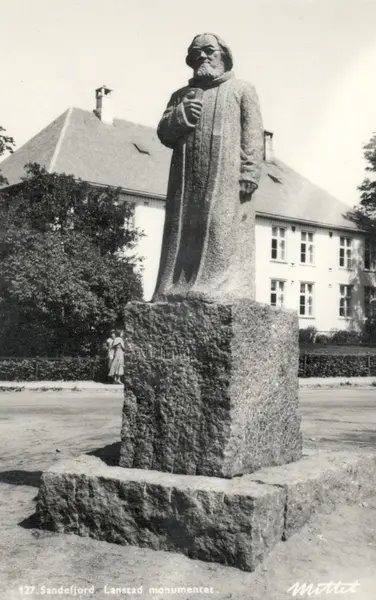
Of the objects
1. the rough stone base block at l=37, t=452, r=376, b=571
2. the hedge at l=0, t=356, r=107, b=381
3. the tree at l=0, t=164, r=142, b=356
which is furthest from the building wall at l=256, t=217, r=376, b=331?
the rough stone base block at l=37, t=452, r=376, b=571

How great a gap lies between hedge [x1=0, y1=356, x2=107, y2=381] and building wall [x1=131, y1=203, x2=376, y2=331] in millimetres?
18460

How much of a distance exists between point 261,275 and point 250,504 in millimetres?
36917

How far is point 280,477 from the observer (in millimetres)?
4520

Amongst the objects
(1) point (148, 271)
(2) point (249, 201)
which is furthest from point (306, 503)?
(1) point (148, 271)

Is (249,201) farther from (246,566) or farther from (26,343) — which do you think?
(26,343)

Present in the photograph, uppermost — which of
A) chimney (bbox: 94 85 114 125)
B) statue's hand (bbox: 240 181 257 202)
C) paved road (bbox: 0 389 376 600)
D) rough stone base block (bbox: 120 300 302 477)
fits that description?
chimney (bbox: 94 85 114 125)

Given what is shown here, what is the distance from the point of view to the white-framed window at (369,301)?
43797mm

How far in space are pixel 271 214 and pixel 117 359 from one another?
70.8ft

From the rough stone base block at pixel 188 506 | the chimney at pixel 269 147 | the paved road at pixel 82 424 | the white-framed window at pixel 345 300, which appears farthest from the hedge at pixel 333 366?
the chimney at pixel 269 147

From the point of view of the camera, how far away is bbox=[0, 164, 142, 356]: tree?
21.2m

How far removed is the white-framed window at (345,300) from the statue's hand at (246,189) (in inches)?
1567

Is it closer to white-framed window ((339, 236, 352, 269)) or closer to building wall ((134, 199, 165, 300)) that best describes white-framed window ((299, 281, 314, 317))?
white-framed window ((339, 236, 352, 269))

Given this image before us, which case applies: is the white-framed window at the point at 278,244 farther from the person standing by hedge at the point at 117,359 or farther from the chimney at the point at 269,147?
the person standing by hedge at the point at 117,359

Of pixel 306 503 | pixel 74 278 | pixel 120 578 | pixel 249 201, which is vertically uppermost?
pixel 74 278
